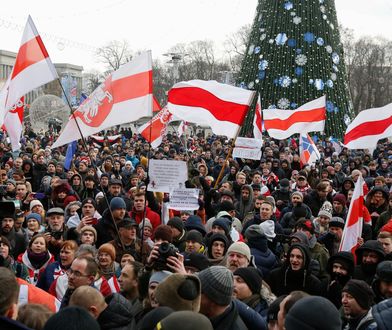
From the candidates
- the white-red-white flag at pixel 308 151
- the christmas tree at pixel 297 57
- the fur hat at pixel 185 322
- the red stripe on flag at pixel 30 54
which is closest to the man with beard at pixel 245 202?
the red stripe on flag at pixel 30 54

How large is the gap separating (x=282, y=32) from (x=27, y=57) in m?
15.5

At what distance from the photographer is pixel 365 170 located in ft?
46.3

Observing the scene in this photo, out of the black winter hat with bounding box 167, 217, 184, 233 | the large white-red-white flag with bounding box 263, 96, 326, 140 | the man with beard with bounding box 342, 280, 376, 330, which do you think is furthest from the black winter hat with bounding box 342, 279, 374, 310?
the large white-red-white flag with bounding box 263, 96, 326, 140

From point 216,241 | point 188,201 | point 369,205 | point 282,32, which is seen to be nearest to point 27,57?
point 188,201

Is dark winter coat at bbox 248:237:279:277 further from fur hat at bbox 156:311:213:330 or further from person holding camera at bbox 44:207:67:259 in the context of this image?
fur hat at bbox 156:311:213:330

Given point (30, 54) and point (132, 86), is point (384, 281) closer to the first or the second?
point (132, 86)

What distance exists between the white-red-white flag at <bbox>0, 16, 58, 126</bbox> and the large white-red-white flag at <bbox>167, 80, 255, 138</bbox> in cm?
266

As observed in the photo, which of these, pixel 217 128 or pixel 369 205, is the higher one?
pixel 217 128

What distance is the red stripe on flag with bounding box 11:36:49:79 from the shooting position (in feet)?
25.0

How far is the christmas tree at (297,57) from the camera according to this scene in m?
22.0

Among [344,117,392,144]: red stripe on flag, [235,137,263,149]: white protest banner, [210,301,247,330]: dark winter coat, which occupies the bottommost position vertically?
[210,301,247,330]: dark winter coat

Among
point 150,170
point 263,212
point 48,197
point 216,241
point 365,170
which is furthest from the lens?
point 365,170

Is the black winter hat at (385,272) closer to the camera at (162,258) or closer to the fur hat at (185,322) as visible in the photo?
the camera at (162,258)

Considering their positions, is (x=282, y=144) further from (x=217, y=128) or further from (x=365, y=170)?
(x=217, y=128)
